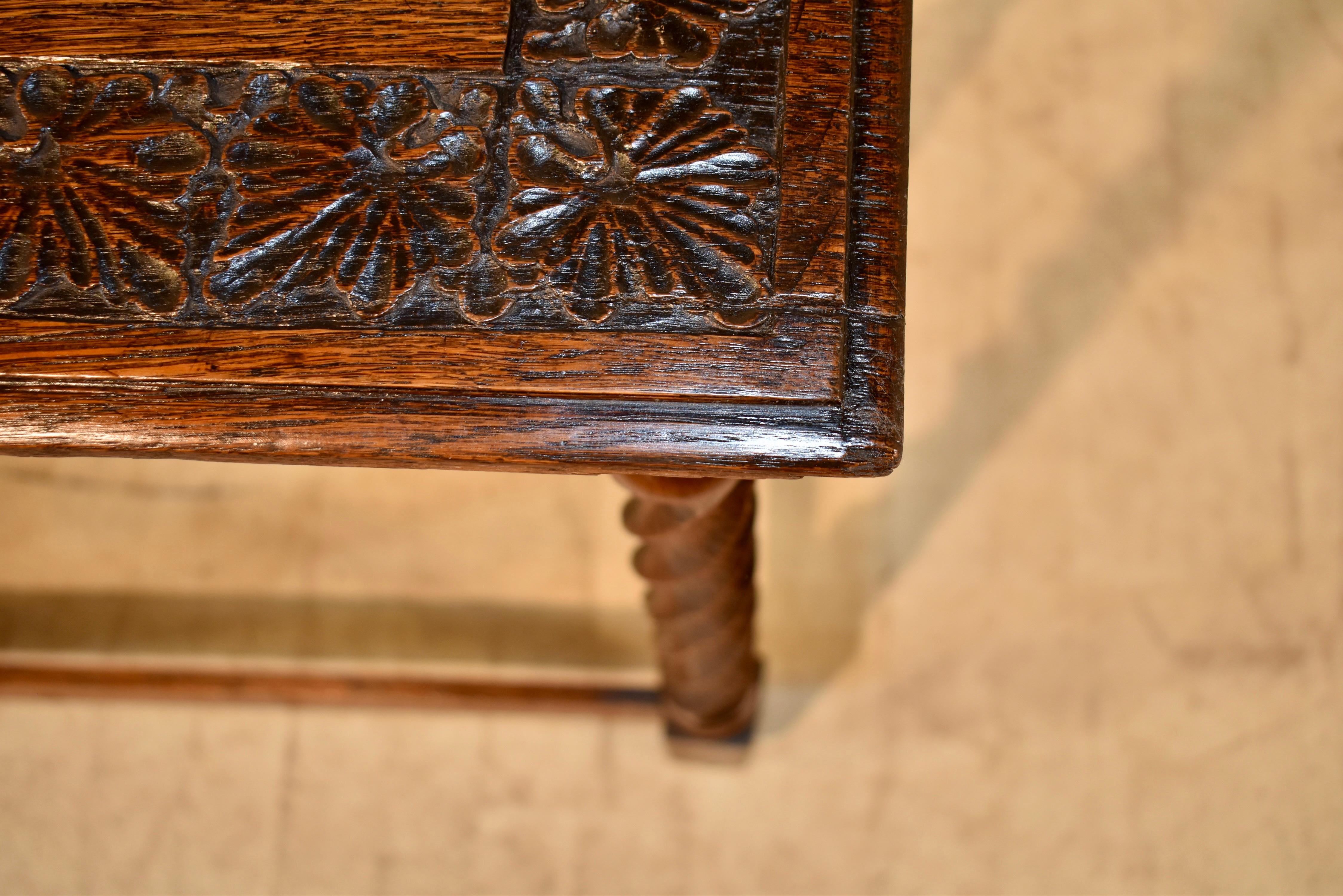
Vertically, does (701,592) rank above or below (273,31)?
below

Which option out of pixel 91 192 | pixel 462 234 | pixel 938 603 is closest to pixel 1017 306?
pixel 938 603

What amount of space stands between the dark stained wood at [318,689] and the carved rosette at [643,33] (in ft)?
2.56

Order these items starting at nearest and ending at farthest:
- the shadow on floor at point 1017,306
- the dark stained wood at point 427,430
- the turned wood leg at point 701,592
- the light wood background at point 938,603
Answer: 1. the dark stained wood at point 427,430
2. the turned wood leg at point 701,592
3. the light wood background at point 938,603
4. the shadow on floor at point 1017,306

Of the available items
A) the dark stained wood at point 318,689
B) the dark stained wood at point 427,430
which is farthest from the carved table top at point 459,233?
the dark stained wood at point 318,689

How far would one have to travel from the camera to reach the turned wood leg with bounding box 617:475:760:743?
885 millimetres

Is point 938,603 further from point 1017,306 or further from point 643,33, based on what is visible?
point 643,33

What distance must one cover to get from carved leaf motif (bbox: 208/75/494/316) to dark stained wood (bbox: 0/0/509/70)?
0.03 m

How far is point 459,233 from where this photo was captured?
29.6 inches

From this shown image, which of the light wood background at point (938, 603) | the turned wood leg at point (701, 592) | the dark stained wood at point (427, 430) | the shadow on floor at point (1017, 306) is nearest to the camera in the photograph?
the dark stained wood at point (427, 430)

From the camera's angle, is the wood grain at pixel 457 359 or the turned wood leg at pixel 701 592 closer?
the wood grain at pixel 457 359

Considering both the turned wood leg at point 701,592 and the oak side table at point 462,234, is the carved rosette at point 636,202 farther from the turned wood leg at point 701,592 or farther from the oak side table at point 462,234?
the turned wood leg at point 701,592

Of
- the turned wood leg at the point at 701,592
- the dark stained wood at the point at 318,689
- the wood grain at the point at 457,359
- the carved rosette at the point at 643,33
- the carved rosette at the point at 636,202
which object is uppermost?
the carved rosette at the point at 643,33

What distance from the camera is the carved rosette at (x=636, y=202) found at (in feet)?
2.41

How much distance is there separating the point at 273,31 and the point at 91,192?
175mm
